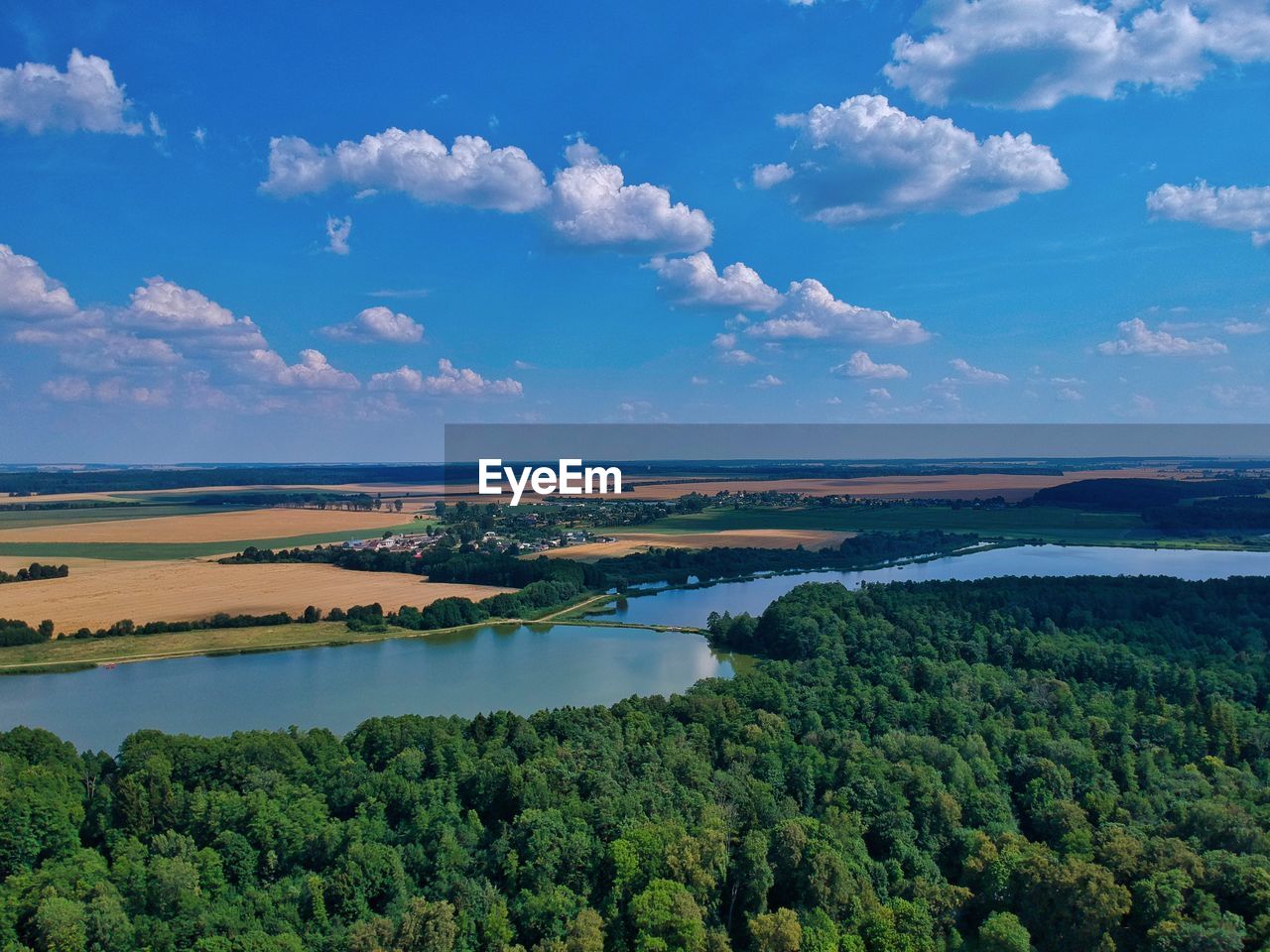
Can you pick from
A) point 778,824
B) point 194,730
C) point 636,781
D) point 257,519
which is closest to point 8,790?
point 194,730

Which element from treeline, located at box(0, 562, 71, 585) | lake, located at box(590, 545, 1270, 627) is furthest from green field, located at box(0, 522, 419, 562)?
lake, located at box(590, 545, 1270, 627)

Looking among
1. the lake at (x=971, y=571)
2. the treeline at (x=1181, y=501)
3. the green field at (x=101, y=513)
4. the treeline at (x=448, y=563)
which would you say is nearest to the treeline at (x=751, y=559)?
the lake at (x=971, y=571)

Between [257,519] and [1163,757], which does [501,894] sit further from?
[257,519]

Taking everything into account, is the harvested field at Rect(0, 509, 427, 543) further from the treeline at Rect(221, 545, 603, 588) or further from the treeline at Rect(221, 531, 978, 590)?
the treeline at Rect(221, 531, 978, 590)

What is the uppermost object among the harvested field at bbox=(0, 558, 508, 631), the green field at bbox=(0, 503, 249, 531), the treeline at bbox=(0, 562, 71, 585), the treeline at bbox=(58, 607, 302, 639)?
the green field at bbox=(0, 503, 249, 531)

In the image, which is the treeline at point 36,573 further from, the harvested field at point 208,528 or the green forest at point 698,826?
the green forest at point 698,826

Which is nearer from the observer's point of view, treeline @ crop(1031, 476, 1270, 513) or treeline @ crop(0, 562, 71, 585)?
treeline @ crop(0, 562, 71, 585)

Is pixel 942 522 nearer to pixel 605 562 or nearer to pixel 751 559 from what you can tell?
pixel 751 559
